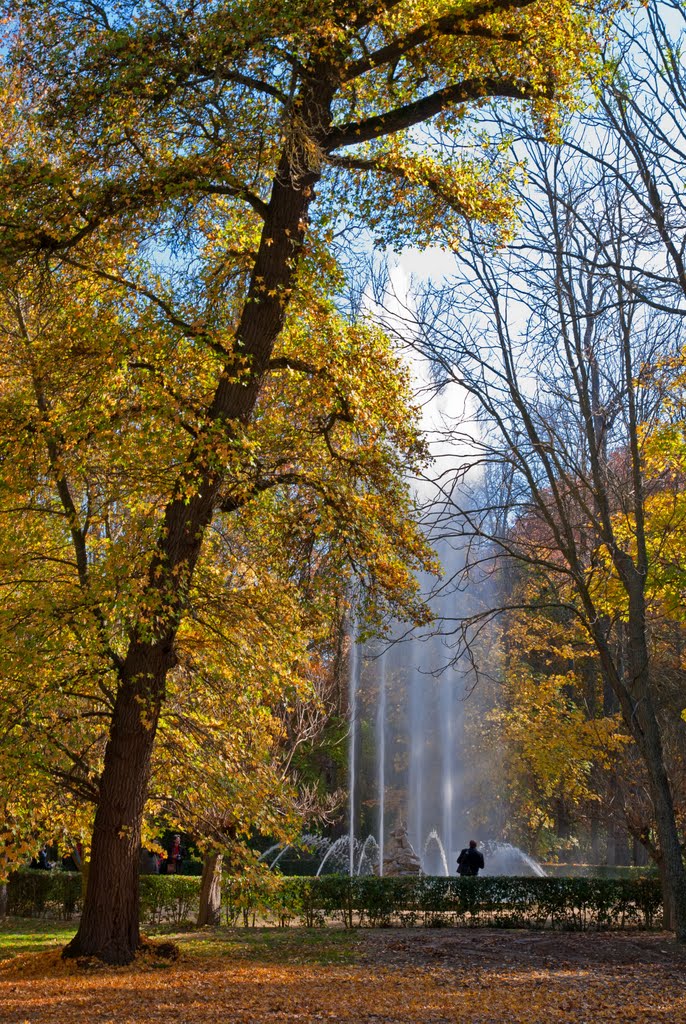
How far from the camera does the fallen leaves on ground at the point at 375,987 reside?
620 centimetres

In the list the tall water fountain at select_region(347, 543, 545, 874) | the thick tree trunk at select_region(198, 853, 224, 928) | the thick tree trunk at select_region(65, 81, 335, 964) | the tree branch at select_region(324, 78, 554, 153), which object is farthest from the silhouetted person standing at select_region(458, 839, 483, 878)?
the tree branch at select_region(324, 78, 554, 153)

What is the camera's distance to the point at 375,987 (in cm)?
753

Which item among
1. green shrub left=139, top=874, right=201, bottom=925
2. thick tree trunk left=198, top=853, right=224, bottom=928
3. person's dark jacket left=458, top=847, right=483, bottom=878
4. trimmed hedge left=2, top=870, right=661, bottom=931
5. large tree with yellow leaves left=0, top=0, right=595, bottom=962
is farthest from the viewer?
person's dark jacket left=458, top=847, right=483, bottom=878

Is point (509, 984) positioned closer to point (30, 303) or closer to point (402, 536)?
point (402, 536)

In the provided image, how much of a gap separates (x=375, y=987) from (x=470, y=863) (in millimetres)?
8947

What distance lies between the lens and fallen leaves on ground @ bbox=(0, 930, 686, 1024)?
6195 mm

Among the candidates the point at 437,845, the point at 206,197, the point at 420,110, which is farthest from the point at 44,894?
the point at 420,110

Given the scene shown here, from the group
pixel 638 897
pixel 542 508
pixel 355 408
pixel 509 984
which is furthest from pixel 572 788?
pixel 355 408

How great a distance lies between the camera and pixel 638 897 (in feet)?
44.1

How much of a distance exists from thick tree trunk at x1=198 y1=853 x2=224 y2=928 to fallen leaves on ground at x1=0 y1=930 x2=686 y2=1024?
379cm

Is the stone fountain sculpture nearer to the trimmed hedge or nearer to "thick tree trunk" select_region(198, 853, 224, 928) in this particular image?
the trimmed hedge

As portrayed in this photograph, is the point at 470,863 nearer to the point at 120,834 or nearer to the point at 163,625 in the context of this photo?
the point at 120,834

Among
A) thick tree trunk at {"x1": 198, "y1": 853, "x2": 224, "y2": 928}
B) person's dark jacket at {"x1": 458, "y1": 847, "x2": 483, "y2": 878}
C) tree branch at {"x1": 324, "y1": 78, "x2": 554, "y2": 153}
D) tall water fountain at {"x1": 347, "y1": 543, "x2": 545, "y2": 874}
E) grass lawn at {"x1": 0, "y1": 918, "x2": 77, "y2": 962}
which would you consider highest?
tree branch at {"x1": 324, "y1": 78, "x2": 554, "y2": 153}

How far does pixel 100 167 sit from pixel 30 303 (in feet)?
7.96
